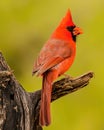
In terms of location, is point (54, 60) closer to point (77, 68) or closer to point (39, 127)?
point (39, 127)

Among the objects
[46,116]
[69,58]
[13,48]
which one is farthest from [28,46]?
[46,116]

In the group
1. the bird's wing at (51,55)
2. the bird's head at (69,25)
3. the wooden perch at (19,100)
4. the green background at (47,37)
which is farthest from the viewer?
the green background at (47,37)

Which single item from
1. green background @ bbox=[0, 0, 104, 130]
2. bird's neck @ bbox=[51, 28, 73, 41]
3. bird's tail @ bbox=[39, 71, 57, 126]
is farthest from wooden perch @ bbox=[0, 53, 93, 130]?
green background @ bbox=[0, 0, 104, 130]

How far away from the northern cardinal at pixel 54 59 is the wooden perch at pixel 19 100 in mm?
57

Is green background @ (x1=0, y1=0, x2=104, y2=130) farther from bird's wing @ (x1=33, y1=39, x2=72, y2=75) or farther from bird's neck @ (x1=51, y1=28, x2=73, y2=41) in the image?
bird's wing @ (x1=33, y1=39, x2=72, y2=75)

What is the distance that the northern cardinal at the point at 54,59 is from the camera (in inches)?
161

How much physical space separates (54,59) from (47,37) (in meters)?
1.98

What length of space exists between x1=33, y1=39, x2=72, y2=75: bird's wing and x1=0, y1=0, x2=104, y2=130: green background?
122cm

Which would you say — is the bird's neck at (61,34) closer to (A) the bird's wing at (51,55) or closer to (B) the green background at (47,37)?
(A) the bird's wing at (51,55)

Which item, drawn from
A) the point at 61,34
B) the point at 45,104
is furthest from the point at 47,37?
the point at 45,104

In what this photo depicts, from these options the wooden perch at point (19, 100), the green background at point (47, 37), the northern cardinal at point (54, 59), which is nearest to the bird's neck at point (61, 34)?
the northern cardinal at point (54, 59)

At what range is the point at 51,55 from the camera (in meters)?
4.43

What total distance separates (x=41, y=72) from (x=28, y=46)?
88.5 inches

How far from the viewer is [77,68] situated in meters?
5.89
